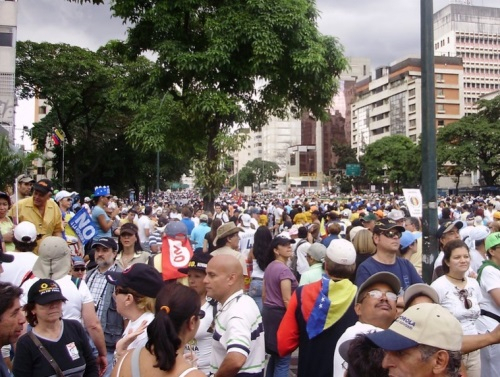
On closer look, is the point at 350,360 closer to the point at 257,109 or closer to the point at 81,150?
the point at 257,109

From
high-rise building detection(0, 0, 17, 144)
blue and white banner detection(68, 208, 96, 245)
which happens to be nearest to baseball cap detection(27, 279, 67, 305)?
blue and white banner detection(68, 208, 96, 245)

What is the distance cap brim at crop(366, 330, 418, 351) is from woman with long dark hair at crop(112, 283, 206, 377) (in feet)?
2.82

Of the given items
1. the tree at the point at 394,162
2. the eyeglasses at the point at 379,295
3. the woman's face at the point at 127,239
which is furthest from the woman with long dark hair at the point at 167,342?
the tree at the point at 394,162

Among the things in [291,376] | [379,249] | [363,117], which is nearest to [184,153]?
[291,376]

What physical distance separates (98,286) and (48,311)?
67.1 inches

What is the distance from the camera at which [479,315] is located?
4641mm

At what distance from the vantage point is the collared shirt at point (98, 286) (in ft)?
16.4

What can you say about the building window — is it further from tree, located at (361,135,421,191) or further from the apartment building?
the apartment building

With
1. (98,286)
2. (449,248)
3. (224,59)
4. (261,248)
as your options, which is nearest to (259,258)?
(261,248)

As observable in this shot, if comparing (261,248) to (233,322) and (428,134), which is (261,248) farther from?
(233,322)

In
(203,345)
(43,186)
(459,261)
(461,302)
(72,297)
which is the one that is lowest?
(203,345)

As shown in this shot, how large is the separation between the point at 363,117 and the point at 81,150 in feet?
282

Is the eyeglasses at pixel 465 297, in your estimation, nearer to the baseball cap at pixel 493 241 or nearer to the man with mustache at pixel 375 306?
the baseball cap at pixel 493 241

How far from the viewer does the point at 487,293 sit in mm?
4598
